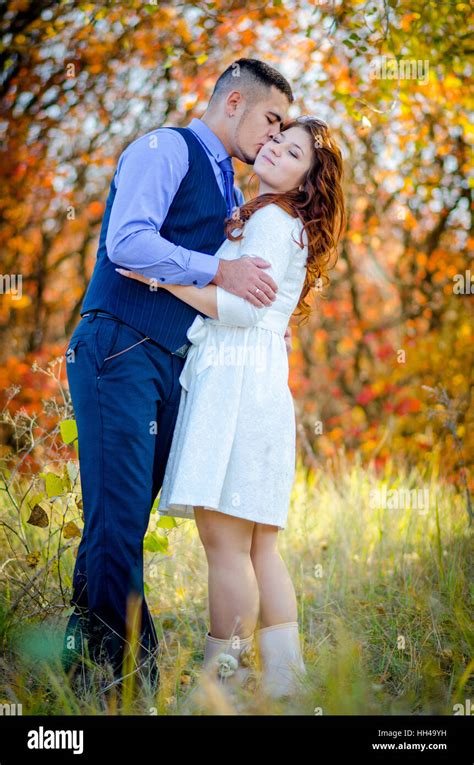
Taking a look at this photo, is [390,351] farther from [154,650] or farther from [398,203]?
[154,650]

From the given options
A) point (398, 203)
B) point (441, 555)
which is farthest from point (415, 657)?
point (398, 203)

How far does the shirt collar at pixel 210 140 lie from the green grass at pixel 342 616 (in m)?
1.37

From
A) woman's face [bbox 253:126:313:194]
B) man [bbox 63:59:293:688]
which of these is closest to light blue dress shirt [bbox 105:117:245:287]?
man [bbox 63:59:293:688]

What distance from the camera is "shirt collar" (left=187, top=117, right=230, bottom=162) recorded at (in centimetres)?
263

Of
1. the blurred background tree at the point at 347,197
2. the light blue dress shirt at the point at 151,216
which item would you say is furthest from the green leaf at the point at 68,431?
the blurred background tree at the point at 347,197

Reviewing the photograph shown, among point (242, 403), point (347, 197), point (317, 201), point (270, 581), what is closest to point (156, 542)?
point (270, 581)

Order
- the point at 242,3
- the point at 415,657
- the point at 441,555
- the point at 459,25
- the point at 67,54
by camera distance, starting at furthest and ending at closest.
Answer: the point at 67,54 < the point at 242,3 < the point at 459,25 < the point at 441,555 < the point at 415,657

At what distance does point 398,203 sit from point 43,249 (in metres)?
2.99

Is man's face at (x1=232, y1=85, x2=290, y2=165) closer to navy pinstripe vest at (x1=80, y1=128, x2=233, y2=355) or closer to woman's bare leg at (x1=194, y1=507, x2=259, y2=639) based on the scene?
navy pinstripe vest at (x1=80, y1=128, x2=233, y2=355)

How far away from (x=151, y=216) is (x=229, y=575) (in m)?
1.10

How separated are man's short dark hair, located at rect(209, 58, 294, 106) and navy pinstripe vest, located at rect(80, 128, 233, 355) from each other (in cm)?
31

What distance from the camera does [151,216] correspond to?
235 centimetres

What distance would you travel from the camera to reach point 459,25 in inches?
145

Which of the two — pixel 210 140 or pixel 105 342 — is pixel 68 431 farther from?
pixel 210 140
